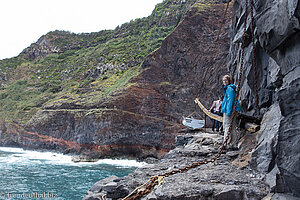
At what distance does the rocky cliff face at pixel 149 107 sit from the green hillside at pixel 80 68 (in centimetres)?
222

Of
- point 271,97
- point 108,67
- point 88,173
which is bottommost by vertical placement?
point 88,173

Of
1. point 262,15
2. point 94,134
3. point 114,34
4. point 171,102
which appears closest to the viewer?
point 262,15

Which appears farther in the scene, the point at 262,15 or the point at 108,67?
the point at 108,67

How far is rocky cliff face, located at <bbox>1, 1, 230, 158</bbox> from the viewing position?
32.8 meters

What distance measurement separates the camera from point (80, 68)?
55719 mm

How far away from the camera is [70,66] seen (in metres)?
60.5

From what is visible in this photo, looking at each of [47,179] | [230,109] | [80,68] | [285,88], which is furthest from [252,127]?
[80,68]

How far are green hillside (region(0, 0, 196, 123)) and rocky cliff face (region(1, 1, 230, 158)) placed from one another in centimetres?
222

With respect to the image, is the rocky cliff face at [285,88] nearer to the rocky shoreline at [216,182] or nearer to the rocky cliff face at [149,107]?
the rocky shoreline at [216,182]

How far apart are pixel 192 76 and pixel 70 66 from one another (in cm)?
3704

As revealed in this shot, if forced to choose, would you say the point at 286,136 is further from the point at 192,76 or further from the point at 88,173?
the point at 192,76

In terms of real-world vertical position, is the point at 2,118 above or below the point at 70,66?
below

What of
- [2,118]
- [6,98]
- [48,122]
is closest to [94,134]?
[48,122]

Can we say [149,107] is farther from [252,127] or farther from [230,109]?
[252,127]
